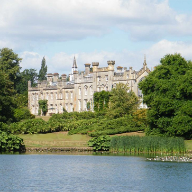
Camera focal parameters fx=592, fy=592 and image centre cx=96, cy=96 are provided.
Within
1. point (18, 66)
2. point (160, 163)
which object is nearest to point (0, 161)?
point (160, 163)

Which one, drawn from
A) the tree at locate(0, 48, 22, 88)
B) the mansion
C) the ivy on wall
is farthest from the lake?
the tree at locate(0, 48, 22, 88)

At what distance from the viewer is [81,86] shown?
343 feet

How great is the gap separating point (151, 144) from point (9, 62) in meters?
57.5

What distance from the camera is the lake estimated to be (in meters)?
35.8

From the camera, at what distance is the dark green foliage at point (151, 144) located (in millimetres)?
56781

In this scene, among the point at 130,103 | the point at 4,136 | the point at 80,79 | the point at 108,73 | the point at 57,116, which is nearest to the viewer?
the point at 4,136

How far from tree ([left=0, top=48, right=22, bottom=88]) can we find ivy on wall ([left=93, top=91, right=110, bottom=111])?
20.4m

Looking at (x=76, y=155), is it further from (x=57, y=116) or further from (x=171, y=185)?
(x=57, y=116)

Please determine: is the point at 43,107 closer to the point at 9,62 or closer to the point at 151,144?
the point at 9,62

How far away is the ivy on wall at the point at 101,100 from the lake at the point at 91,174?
4092cm

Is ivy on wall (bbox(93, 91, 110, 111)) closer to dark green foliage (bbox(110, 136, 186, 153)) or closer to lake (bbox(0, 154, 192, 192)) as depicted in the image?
dark green foliage (bbox(110, 136, 186, 153))

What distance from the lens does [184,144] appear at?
5731cm

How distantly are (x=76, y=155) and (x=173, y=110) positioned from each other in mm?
12228

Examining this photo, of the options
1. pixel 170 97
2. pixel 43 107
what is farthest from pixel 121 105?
pixel 43 107
